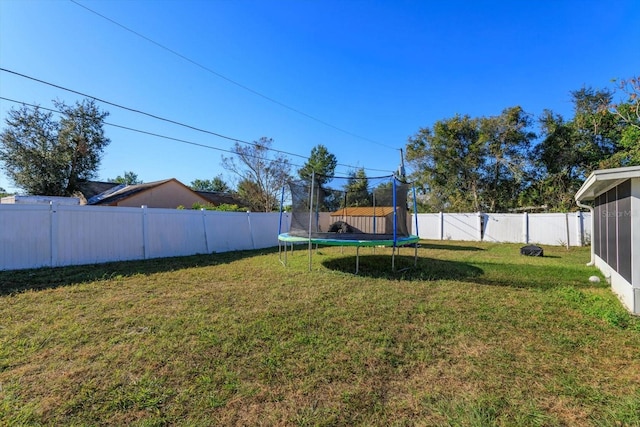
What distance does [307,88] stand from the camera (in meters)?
12.7

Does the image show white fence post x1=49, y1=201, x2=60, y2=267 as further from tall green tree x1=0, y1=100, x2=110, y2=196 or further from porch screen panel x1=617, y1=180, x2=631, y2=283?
tall green tree x1=0, y1=100, x2=110, y2=196

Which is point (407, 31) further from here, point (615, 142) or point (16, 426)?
point (615, 142)

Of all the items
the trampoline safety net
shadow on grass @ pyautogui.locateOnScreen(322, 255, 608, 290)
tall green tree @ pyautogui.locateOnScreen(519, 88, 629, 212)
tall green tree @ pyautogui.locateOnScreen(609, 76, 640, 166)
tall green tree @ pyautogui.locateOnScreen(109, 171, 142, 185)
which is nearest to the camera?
shadow on grass @ pyautogui.locateOnScreen(322, 255, 608, 290)

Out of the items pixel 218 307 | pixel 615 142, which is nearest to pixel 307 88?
pixel 218 307

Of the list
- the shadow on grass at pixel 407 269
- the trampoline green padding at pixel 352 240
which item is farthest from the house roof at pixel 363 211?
the trampoline green padding at pixel 352 240

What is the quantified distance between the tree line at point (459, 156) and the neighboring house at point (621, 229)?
10961 millimetres

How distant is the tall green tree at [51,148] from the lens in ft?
52.5

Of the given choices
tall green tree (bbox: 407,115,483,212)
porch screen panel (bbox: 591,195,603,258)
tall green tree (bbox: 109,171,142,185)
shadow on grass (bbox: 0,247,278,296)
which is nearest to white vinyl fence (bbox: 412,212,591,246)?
porch screen panel (bbox: 591,195,603,258)

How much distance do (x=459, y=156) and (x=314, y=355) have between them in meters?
18.0

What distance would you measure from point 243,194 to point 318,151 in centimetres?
974

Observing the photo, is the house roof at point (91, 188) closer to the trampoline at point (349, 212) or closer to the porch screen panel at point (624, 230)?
the trampoline at point (349, 212)

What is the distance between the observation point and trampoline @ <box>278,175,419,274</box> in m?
6.48

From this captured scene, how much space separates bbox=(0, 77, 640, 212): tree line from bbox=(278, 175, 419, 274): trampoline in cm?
778

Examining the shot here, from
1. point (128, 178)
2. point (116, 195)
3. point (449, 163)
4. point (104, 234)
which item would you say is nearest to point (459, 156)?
point (449, 163)
